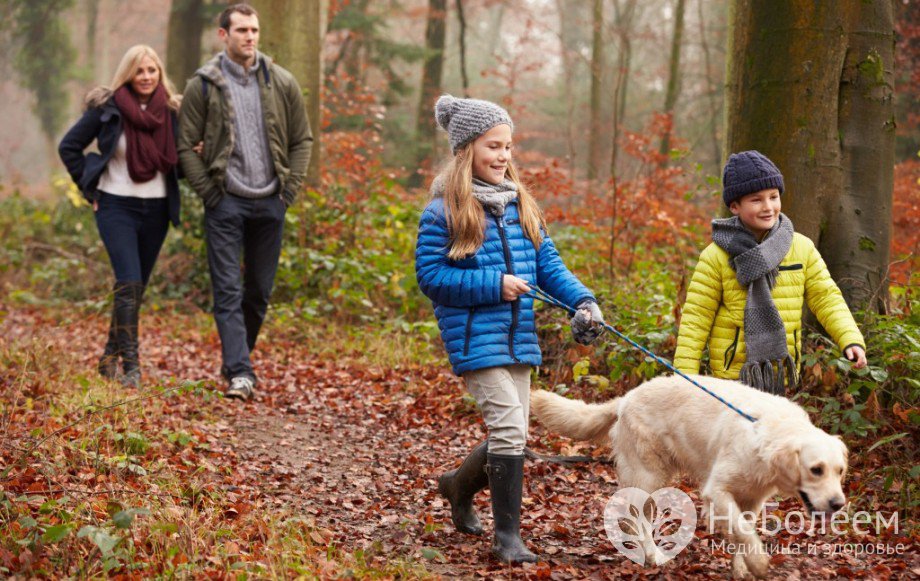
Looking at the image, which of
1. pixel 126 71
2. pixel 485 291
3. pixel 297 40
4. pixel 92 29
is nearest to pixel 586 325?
pixel 485 291

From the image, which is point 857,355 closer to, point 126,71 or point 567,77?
point 126,71

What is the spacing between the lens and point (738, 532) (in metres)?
3.56

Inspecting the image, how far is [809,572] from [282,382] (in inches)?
197

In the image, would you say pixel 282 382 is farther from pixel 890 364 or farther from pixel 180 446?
pixel 890 364

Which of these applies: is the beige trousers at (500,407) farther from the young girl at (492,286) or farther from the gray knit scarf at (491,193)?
the gray knit scarf at (491,193)

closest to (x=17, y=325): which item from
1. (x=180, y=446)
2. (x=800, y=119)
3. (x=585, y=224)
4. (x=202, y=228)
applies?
(x=202, y=228)

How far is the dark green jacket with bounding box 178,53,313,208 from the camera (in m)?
6.88

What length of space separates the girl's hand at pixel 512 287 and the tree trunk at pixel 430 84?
49.0 ft

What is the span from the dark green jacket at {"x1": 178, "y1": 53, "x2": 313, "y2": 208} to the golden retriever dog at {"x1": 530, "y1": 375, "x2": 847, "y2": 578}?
3598 mm

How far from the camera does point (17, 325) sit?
987 cm

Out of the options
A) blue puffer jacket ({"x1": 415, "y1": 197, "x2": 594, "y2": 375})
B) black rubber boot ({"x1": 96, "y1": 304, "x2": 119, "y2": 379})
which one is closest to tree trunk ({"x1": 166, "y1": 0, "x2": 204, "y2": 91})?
black rubber boot ({"x1": 96, "y1": 304, "x2": 119, "y2": 379})

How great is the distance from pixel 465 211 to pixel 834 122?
286cm

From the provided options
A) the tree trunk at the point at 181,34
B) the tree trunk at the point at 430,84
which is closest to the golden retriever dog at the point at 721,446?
the tree trunk at the point at 430,84

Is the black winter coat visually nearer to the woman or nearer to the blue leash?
the woman
